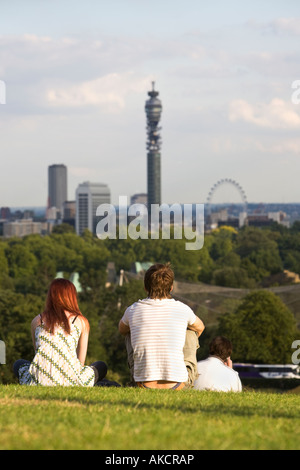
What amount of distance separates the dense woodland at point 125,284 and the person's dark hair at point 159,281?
125cm

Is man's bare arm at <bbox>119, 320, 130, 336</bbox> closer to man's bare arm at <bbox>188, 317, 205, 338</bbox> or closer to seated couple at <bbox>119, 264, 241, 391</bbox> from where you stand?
seated couple at <bbox>119, 264, 241, 391</bbox>

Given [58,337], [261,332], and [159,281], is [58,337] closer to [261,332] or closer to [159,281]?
[159,281]

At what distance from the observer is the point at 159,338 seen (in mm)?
9555

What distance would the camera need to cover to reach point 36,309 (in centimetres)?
5725

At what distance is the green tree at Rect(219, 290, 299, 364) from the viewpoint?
185 ft

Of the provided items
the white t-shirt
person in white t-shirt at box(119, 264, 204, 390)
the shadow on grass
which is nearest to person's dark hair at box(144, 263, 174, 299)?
person in white t-shirt at box(119, 264, 204, 390)

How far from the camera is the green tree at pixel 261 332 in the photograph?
56531 mm

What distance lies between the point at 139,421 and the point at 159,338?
9.48 feet

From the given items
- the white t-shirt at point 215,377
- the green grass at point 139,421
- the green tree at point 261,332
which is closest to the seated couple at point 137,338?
the green grass at point 139,421

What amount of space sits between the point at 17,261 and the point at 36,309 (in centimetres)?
8547

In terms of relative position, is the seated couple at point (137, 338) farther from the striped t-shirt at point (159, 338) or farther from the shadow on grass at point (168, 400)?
the shadow on grass at point (168, 400)

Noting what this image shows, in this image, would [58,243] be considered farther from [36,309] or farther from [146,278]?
[146,278]

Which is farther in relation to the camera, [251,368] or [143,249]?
[143,249]
